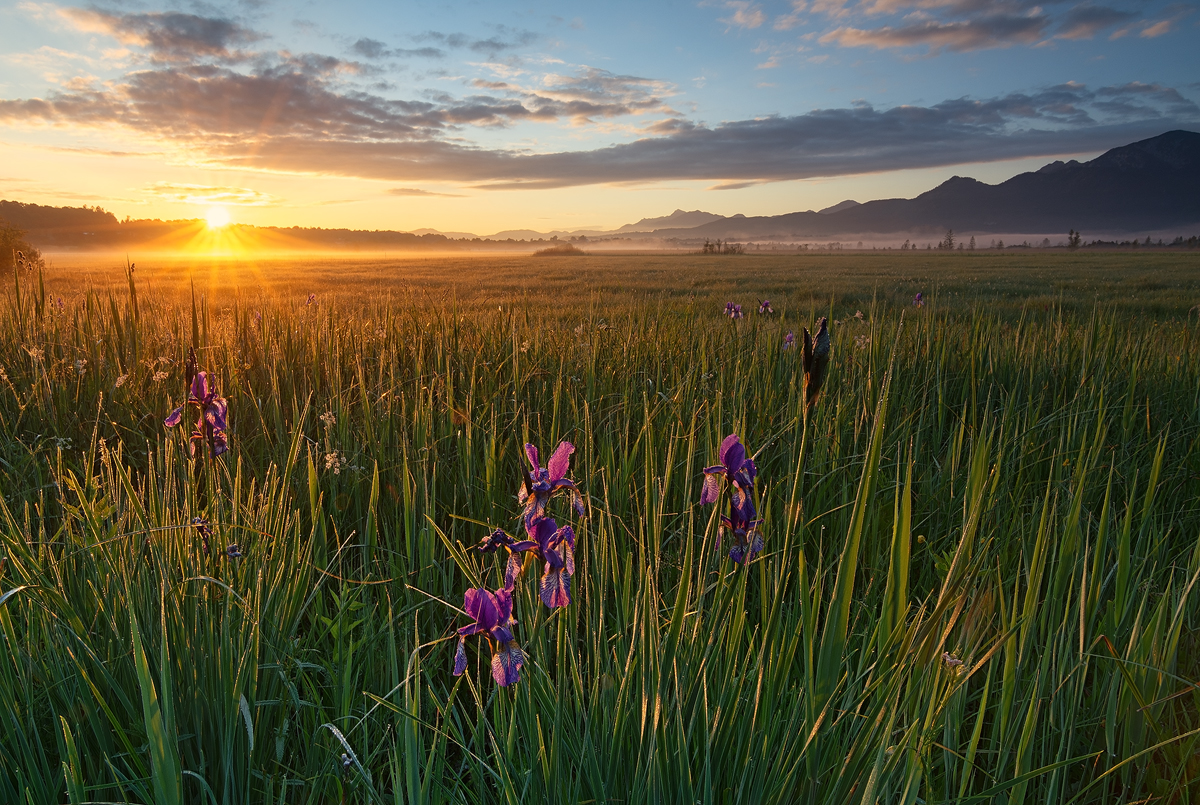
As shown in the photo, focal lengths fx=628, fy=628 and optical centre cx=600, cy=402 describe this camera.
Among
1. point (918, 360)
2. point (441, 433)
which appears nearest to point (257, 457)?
point (441, 433)

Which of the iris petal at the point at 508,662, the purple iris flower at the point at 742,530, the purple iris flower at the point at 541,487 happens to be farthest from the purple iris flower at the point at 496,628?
the purple iris flower at the point at 742,530

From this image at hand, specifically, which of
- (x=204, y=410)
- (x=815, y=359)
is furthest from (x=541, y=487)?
(x=204, y=410)

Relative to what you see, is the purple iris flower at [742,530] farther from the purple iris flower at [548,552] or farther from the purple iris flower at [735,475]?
the purple iris flower at [548,552]

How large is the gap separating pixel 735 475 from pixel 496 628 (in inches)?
21.2

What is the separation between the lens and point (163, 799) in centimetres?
90

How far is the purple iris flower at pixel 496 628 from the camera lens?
95cm

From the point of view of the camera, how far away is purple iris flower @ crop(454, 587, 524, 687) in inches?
37.5

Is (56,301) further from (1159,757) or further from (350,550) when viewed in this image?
(1159,757)

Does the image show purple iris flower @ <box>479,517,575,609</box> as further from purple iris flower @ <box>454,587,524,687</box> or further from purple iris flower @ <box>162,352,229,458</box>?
purple iris flower @ <box>162,352,229,458</box>

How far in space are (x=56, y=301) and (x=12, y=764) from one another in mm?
6856

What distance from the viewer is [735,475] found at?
1.22 meters

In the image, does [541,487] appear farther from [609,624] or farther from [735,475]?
[609,624]

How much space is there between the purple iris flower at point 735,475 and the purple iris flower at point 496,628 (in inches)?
18.1

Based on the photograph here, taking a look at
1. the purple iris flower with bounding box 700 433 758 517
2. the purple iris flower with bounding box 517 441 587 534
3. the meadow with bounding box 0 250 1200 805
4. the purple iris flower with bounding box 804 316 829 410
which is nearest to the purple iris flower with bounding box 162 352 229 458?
the meadow with bounding box 0 250 1200 805
